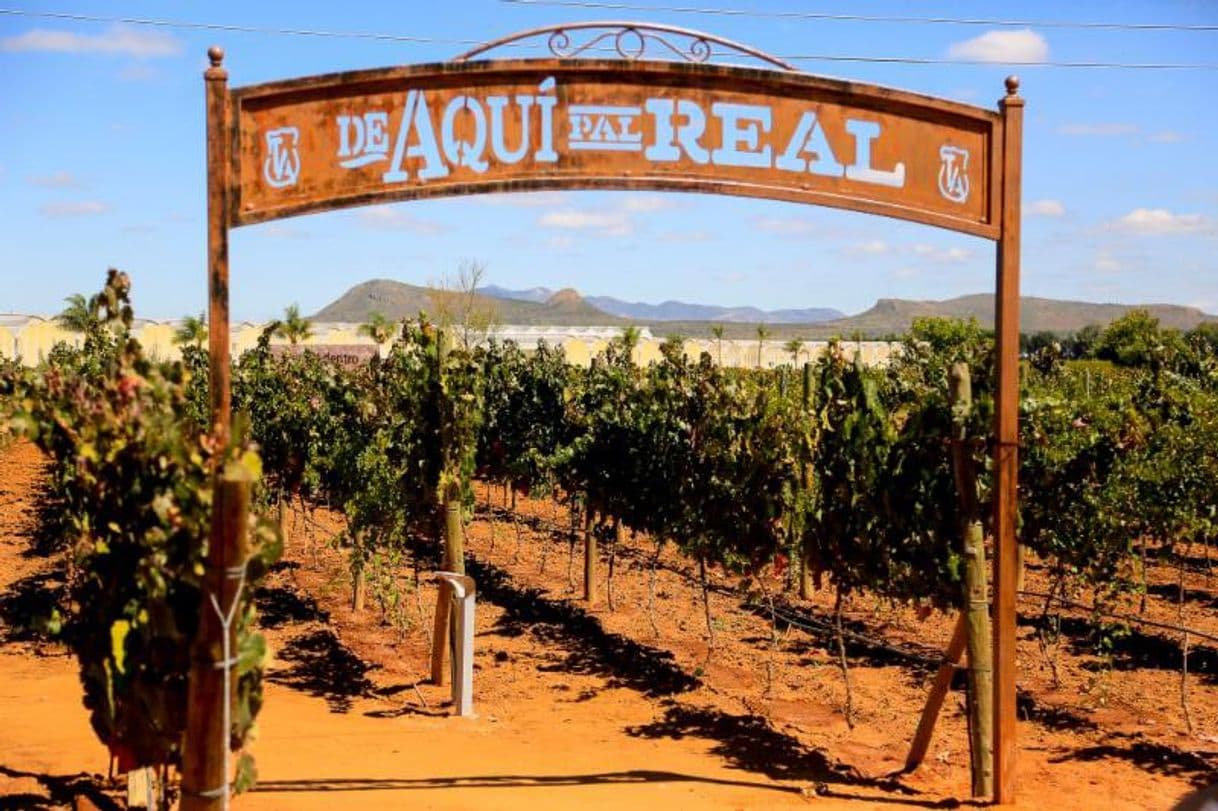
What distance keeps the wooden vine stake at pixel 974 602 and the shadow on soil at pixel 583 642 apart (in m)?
4.02

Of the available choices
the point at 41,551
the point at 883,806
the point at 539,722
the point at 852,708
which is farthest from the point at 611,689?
the point at 41,551

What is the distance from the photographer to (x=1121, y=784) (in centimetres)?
816

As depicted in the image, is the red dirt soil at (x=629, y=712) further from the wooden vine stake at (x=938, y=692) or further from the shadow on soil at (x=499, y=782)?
the wooden vine stake at (x=938, y=692)

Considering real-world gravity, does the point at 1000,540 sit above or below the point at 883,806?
above

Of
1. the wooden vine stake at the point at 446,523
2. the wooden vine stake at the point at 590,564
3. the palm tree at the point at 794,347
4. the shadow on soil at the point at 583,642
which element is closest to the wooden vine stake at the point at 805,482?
the shadow on soil at the point at 583,642

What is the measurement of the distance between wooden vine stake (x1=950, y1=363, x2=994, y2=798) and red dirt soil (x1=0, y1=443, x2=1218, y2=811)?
0.34 metres

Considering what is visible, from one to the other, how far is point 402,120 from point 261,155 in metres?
0.69

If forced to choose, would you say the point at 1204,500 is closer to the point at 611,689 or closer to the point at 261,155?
A: the point at 611,689

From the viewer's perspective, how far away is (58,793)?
682cm

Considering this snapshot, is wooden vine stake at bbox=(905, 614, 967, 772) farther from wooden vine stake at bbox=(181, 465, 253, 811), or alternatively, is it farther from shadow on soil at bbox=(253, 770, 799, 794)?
wooden vine stake at bbox=(181, 465, 253, 811)

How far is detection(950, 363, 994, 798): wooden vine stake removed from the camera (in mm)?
6812

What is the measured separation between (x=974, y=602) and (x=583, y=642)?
6.31 metres

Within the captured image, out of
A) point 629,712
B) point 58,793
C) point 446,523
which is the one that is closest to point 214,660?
point 58,793

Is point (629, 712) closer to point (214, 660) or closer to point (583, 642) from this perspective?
point (583, 642)
